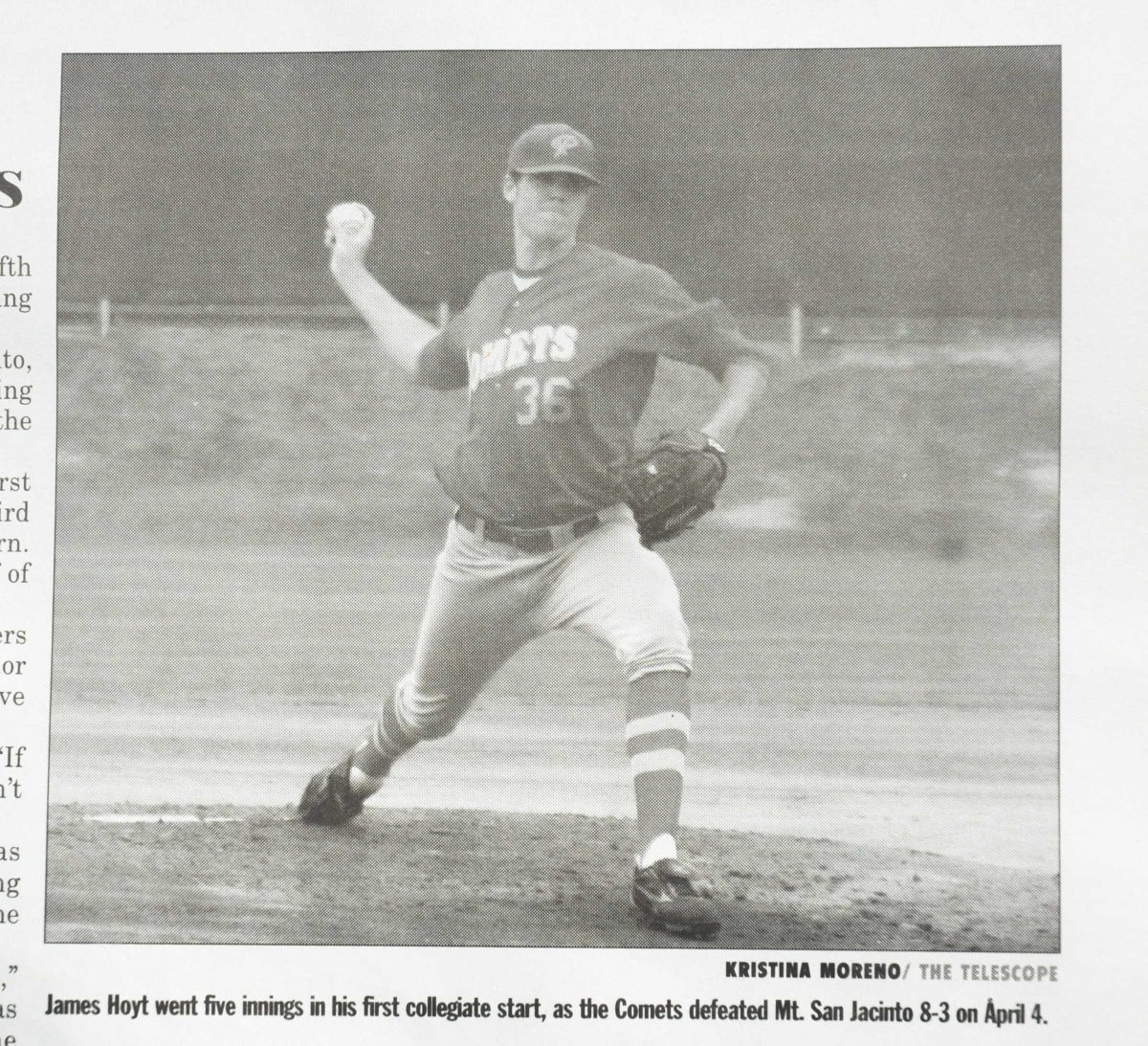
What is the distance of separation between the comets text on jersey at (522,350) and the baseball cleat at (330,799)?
0.54m

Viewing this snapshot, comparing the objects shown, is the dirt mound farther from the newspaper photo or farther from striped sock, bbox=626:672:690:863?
striped sock, bbox=626:672:690:863

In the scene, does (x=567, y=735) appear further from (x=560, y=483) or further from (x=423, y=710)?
(x=560, y=483)

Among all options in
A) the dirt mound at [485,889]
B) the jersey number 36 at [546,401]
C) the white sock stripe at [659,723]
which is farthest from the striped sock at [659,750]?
the jersey number 36 at [546,401]

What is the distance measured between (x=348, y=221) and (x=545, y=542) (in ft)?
1.69

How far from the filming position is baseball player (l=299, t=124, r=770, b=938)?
6.12ft

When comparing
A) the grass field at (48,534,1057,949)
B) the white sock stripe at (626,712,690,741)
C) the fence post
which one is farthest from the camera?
the fence post

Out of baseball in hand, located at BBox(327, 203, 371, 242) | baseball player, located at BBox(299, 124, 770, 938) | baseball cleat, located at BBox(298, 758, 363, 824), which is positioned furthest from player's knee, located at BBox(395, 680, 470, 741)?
baseball in hand, located at BBox(327, 203, 371, 242)

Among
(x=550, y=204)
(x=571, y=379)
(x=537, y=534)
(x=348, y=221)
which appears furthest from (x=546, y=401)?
(x=348, y=221)

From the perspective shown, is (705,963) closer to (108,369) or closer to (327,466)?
(327,466)

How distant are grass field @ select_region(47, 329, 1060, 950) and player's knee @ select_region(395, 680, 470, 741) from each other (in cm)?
5

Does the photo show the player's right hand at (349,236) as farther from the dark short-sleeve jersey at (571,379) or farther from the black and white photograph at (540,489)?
the dark short-sleeve jersey at (571,379)

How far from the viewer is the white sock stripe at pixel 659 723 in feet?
6.05

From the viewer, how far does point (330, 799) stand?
6.59ft

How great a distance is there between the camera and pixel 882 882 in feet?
6.38
